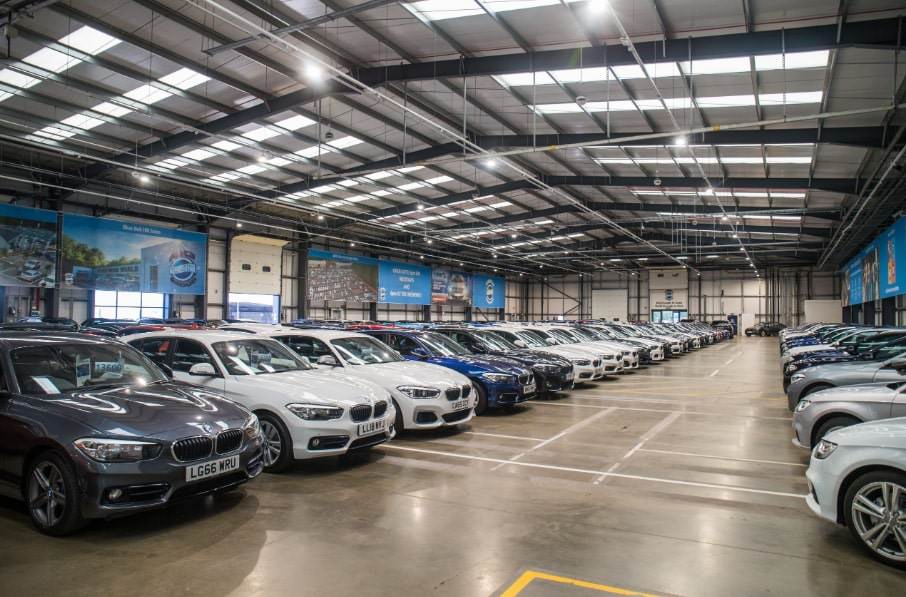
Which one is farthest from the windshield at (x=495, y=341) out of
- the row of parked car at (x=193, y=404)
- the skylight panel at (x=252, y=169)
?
the skylight panel at (x=252, y=169)

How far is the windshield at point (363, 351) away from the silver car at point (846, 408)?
16.7ft

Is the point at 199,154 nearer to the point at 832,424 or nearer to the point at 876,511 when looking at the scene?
the point at 832,424

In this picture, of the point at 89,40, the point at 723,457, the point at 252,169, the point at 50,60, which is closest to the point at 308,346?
the point at 723,457

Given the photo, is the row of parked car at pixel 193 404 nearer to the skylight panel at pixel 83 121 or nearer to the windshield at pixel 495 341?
the windshield at pixel 495 341

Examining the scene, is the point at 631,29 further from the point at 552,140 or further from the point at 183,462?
the point at 183,462

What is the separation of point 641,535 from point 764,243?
34.8 meters

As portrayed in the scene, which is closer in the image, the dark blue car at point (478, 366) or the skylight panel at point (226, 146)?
the dark blue car at point (478, 366)

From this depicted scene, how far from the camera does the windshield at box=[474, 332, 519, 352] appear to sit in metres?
11.6

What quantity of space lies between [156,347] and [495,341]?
23.5 ft

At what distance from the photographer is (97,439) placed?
3.81m

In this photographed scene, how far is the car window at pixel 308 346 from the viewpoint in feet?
26.2

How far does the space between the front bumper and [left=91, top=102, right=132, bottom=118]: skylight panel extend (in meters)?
13.8

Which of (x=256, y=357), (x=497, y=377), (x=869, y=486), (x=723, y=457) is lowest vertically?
(x=723, y=457)

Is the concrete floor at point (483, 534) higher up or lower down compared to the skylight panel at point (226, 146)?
lower down
